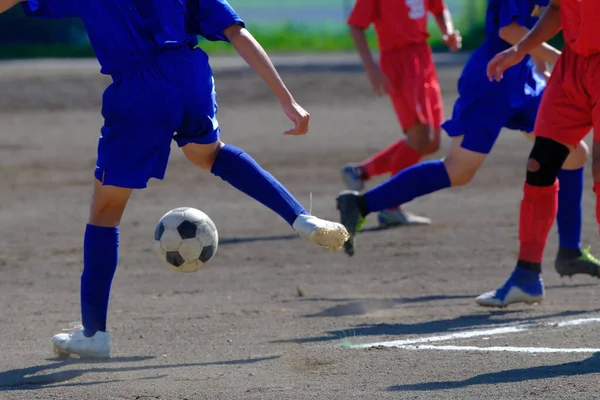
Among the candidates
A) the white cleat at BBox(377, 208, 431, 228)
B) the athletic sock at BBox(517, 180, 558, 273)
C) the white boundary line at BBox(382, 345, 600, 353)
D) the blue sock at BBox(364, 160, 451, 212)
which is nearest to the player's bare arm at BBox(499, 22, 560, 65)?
the athletic sock at BBox(517, 180, 558, 273)

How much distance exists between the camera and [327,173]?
1195cm

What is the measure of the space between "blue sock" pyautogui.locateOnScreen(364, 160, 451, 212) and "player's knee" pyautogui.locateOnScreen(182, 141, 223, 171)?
2152 mm

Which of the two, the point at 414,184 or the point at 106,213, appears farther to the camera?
the point at 414,184

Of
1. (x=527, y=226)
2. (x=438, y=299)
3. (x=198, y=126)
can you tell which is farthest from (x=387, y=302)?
(x=198, y=126)

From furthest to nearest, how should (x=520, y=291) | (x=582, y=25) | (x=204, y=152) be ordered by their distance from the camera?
(x=520, y=291), (x=582, y=25), (x=204, y=152)

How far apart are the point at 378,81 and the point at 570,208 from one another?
7.52 ft

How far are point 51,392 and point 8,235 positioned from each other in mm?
4685

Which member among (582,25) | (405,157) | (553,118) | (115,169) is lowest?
(405,157)

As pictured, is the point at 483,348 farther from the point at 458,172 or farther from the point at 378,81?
the point at 378,81

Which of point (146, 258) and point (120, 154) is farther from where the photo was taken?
point (146, 258)

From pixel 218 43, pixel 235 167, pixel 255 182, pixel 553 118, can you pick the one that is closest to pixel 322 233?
pixel 255 182

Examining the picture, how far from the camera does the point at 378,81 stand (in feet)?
28.2

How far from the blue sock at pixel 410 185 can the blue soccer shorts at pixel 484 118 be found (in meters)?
0.30

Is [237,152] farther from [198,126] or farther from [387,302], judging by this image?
[387,302]
